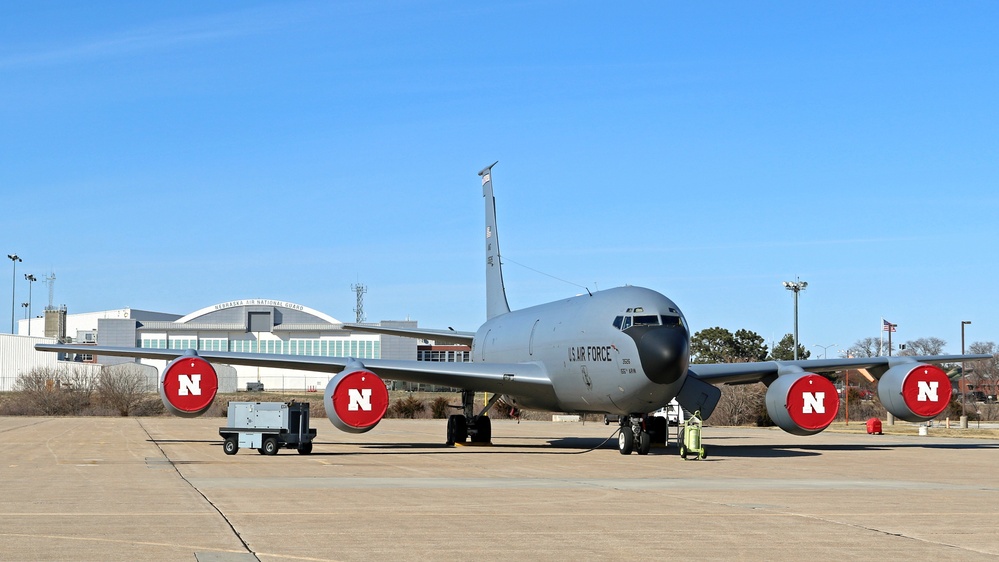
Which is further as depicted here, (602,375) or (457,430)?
(457,430)

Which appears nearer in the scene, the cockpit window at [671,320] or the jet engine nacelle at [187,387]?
the cockpit window at [671,320]

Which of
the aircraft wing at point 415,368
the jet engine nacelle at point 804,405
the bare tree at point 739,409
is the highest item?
the aircraft wing at point 415,368

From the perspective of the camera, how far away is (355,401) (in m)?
25.9

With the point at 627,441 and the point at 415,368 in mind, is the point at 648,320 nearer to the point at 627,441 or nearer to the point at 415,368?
the point at 627,441

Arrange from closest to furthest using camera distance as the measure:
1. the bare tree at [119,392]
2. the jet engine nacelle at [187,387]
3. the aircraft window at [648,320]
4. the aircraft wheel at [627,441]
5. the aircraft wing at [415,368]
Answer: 1. the aircraft window at [648,320]
2. the jet engine nacelle at [187,387]
3. the aircraft wheel at [627,441]
4. the aircraft wing at [415,368]
5. the bare tree at [119,392]

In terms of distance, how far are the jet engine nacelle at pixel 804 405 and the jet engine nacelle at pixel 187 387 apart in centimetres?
Result: 1381

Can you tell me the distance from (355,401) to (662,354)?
7235 millimetres

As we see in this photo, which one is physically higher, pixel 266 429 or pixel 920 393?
pixel 920 393

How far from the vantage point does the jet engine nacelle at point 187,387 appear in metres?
26.9

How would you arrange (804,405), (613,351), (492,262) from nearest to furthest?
1. (613,351)
2. (804,405)
3. (492,262)

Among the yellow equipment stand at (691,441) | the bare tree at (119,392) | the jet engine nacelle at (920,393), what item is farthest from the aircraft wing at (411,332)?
the bare tree at (119,392)

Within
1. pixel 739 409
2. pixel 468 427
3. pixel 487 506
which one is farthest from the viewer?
pixel 739 409

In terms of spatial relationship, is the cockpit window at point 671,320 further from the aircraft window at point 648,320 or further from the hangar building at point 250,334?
the hangar building at point 250,334

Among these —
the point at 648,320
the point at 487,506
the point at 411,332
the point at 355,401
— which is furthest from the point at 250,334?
the point at 487,506
